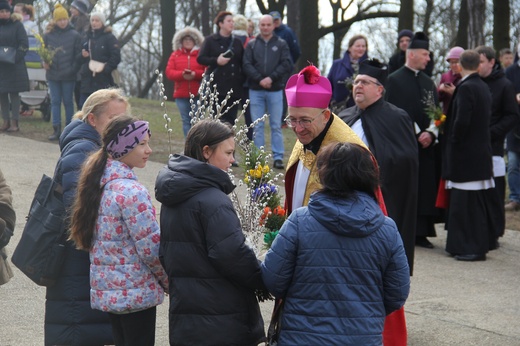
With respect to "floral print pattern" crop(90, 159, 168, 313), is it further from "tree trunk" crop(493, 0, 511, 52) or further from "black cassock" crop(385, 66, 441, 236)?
"tree trunk" crop(493, 0, 511, 52)

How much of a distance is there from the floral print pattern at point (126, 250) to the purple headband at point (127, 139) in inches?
4.8

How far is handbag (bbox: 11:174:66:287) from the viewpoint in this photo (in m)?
4.93

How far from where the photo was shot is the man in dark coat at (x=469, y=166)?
29.0 feet

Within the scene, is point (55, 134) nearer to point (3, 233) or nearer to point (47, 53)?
point (47, 53)

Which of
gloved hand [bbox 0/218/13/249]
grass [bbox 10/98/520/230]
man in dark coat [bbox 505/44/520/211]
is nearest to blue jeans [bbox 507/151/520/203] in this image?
man in dark coat [bbox 505/44/520/211]

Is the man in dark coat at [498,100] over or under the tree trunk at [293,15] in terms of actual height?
under

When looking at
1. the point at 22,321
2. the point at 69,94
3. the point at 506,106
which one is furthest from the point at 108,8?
the point at 22,321

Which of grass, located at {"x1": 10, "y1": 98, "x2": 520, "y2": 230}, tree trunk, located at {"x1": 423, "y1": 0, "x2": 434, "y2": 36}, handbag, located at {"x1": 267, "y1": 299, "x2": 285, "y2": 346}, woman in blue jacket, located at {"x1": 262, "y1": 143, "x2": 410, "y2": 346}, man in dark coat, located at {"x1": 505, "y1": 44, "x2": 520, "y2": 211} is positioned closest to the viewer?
woman in blue jacket, located at {"x1": 262, "y1": 143, "x2": 410, "y2": 346}

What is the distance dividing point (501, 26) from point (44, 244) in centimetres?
1463

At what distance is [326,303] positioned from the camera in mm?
3770

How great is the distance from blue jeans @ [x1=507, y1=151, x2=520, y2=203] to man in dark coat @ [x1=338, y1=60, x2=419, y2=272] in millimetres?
5228

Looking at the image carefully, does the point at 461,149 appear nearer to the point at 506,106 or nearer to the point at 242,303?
the point at 506,106

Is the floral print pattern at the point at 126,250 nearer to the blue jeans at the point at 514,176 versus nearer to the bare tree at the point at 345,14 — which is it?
the blue jeans at the point at 514,176

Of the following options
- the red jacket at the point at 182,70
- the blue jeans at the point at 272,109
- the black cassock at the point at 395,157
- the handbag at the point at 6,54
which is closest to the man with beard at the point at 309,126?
the black cassock at the point at 395,157
